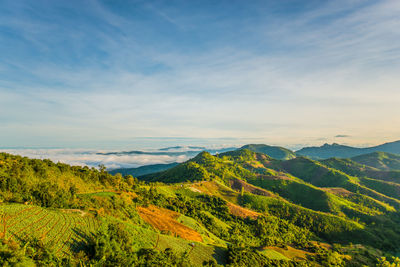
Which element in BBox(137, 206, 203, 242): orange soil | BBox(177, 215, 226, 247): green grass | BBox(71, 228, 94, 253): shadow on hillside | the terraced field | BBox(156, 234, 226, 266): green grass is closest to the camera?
Result: the terraced field

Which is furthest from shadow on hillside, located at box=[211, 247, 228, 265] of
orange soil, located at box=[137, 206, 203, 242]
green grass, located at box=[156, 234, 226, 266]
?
orange soil, located at box=[137, 206, 203, 242]

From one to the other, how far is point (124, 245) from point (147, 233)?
1406 cm

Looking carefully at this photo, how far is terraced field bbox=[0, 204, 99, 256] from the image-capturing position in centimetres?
3439

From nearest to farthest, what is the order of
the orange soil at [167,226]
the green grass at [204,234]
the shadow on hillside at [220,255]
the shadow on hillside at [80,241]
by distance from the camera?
the shadow on hillside at [80,241] → the shadow on hillside at [220,255] → the orange soil at [167,226] → the green grass at [204,234]

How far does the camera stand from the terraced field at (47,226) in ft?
113

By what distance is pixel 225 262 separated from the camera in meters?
60.3

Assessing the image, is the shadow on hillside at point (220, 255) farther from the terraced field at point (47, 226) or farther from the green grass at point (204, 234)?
the terraced field at point (47, 226)

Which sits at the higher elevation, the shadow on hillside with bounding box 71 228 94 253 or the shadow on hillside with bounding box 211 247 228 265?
the shadow on hillside with bounding box 71 228 94 253

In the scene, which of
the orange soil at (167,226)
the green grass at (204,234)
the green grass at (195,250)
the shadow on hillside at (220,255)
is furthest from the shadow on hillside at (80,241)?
the green grass at (204,234)

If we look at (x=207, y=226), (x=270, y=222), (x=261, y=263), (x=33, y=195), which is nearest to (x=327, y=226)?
(x=270, y=222)

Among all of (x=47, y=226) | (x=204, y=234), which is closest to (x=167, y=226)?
(x=204, y=234)

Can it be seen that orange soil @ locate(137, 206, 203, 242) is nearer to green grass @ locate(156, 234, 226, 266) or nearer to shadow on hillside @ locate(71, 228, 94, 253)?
green grass @ locate(156, 234, 226, 266)

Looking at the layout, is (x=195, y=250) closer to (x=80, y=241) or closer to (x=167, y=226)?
(x=167, y=226)

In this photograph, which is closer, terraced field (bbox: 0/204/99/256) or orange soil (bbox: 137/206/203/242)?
terraced field (bbox: 0/204/99/256)
